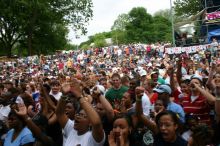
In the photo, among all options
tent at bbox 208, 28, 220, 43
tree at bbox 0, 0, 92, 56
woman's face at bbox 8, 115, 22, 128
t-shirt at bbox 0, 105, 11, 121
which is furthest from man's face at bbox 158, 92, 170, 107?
tree at bbox 0, 0, 92, 56

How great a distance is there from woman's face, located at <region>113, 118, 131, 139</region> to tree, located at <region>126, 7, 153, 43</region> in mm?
69072

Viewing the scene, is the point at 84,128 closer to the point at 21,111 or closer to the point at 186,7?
the point at 21,111

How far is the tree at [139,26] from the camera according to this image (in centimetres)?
7375

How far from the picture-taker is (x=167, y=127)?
12.8 ft

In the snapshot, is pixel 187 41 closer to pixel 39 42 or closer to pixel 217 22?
pixel 217 22

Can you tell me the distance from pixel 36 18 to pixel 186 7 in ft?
54.1

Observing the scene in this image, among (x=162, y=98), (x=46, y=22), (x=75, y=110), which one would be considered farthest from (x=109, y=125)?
(x=46, y=22)

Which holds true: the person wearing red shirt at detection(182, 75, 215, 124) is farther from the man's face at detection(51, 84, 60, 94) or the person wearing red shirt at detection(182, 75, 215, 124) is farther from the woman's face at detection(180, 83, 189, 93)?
the man's face at detection(51, 84, 60, 94)

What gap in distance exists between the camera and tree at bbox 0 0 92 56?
36031 mm

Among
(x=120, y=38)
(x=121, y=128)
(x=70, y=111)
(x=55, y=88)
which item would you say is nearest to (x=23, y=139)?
(x=70, y=111)

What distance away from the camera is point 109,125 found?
15.8 feet

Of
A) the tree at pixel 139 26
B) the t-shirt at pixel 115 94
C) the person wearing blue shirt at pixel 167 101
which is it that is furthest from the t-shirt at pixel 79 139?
the tree at pixel 139 26

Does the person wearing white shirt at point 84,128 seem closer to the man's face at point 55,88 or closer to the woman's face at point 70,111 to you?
the woman's face at point 70,111

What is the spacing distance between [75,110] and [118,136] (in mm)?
937
